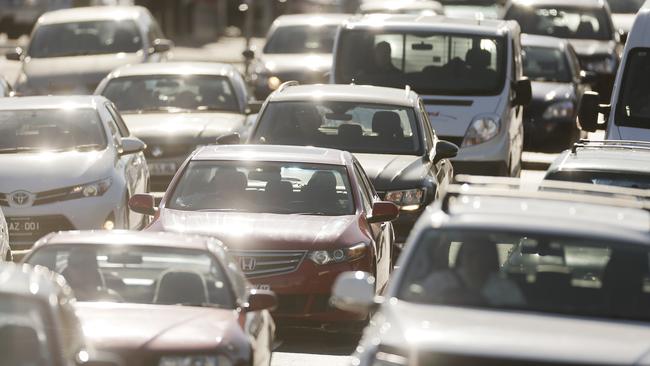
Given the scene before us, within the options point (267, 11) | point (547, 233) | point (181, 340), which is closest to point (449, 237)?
point (547, 233)

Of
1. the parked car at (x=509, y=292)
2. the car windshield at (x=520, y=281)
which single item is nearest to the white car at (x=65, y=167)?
the parked car at (x=509, y=292)

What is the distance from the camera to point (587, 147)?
16797mm

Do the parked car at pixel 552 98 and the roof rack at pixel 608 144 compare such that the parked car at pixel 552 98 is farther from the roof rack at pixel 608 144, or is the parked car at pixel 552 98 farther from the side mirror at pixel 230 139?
the roof rack at pixel 608 144

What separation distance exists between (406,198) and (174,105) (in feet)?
23.9

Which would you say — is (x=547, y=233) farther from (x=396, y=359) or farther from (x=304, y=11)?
(x=304, y=11)

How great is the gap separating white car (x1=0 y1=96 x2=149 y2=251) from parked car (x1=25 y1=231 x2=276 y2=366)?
6.08 m

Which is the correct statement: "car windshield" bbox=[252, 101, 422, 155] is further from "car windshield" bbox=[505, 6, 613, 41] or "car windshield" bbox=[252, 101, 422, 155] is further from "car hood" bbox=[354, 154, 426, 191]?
"car windshield" bbox=[505, 6, 613, 41]

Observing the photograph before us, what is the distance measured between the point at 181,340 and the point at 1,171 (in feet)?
28.0

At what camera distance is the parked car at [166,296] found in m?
10.4

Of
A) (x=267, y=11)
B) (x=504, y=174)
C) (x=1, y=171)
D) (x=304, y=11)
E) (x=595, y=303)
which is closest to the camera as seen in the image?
(x=595, y=303)

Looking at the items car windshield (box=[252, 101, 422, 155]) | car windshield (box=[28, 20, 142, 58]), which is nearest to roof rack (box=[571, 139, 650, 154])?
car windshield (box=[252, 101, 422, 155])

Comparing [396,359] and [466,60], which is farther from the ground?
[396,359]

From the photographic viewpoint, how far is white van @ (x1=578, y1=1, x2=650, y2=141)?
19.8 meters

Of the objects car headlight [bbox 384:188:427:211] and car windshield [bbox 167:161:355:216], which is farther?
car headlight [bbox 384:188:427:211]
